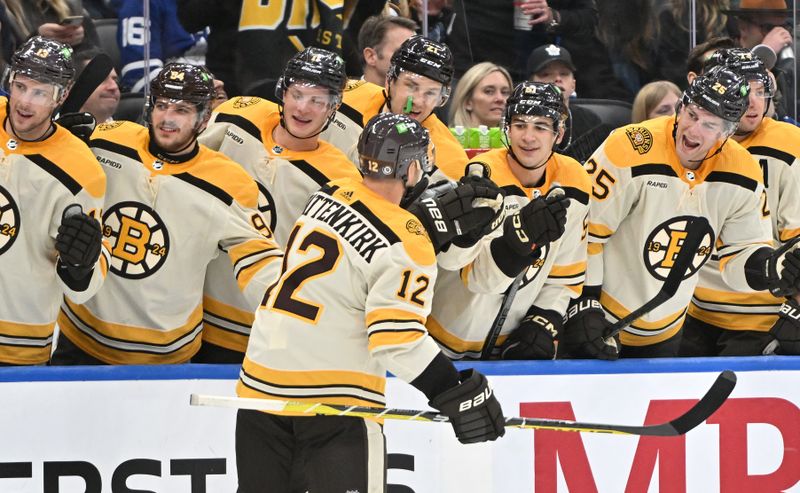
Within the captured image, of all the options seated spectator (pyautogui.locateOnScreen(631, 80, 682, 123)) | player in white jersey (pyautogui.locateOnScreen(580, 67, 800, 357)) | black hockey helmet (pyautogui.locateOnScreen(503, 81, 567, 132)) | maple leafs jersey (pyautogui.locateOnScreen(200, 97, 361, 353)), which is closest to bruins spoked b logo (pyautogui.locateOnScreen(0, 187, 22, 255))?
maple leafs jersey (pyautogui.locateOnScreen(200, 97, 361, 353))

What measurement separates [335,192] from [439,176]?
99 centimetres

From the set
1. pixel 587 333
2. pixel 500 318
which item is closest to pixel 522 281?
pixel 500 318

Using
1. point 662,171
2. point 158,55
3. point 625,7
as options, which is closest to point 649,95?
point 625,7

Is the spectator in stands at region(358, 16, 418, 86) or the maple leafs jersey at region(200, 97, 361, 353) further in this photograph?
the spectator in stands at region(358, 16, 418, 86)

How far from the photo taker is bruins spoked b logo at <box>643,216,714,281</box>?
4.44m

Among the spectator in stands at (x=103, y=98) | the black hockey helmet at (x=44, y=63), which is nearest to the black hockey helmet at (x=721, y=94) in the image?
the black hockey helmet at (x=44, y=63)

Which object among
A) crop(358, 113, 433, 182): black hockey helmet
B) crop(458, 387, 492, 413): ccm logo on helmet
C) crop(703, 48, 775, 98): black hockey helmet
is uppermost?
crop(358, 113, 433, 182): black hockey helmet

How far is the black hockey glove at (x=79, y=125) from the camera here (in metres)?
4.09

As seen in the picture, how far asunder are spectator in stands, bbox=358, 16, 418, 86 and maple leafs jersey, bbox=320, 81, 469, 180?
0.42m

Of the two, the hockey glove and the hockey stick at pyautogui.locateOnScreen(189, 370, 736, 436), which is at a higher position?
the hockey stick at pyautogui.locateOnScreen(189, 370, 736, 436)

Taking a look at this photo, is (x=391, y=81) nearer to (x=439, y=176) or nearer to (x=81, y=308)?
(x=439, y=176)

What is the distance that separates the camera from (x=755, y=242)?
4.52 m

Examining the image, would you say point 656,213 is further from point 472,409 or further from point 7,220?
point 7,220

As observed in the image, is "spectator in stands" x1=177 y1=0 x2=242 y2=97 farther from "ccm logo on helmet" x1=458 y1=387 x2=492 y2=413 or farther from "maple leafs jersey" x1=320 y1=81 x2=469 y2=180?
"ccm logo on helmet" x1=458 y1=387 x2=492 y2=413
